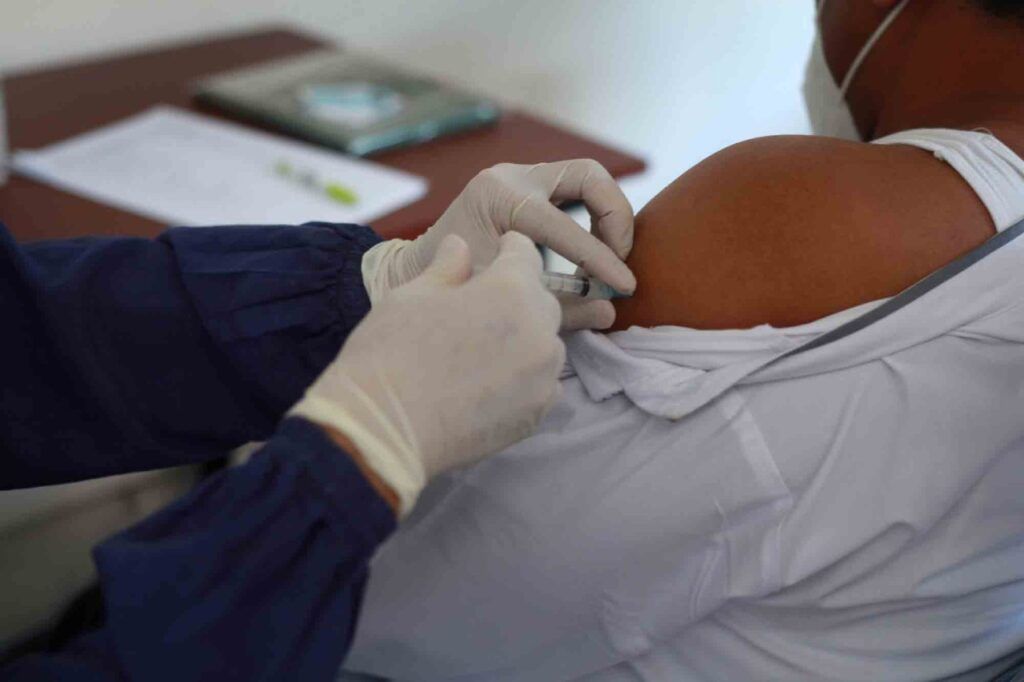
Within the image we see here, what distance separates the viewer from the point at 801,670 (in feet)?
2.81

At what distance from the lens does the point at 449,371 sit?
2.48 feet

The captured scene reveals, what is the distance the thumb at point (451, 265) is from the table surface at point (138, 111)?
621 millimetres

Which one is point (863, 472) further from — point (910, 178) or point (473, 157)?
point (473, 157)

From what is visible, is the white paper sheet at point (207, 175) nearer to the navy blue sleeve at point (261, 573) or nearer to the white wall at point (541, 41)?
the white wall at point (541, 41)

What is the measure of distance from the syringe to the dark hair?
1.22 feet

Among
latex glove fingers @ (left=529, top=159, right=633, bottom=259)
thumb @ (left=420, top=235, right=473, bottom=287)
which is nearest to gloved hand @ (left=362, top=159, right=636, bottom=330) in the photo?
latex glove fingers @ (left=529, top=159, right=633, bottom=259)

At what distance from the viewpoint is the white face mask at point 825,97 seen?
40.7 inches

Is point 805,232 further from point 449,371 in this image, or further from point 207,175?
point 207,175

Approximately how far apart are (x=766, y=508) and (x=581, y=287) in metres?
0.23

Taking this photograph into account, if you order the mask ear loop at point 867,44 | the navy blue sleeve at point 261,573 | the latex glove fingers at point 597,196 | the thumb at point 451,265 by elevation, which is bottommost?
the navy blue sleeve at point 261,573

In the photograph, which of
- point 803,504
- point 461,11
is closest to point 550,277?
point 803,504

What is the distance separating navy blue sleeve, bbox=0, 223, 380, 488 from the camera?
100 cm

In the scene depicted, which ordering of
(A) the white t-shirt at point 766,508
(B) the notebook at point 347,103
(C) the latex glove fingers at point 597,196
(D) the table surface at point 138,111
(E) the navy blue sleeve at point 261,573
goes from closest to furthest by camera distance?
(E) the navy blue sleeve at point 261,573
(A) the white t-shirt at point 766,508
(C) the latex glove fingers at point 597,196
(D) the table surface at point 138,111
(B) the notebook at point 347,103

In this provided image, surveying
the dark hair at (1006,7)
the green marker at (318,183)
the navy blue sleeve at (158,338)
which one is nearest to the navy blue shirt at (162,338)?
the navy blue sleeve at (158,338)
